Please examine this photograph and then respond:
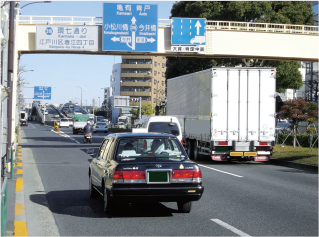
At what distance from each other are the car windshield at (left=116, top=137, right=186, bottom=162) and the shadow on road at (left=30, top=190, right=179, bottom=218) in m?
1.07

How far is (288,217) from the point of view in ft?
27.7

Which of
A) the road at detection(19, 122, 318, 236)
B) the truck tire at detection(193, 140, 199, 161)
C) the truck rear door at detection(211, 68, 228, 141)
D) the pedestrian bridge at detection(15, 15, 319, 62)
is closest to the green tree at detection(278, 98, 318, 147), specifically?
the pedestrian bridge at detection(15, 15, 319, 62)

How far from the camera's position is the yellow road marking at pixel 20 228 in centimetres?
681

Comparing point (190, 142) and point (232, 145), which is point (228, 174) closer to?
point (232, 145)

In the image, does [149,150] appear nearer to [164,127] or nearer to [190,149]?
[164,127]

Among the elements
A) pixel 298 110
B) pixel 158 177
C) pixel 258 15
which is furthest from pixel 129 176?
pixel 258 15

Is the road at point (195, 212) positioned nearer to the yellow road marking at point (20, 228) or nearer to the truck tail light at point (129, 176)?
the yellow road marking at point (20, 228)

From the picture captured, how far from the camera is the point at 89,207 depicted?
9312 mm

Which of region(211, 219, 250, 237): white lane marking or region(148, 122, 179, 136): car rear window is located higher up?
region(148, 122, 179, 136): car rear window

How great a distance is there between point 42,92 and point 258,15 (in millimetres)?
43638

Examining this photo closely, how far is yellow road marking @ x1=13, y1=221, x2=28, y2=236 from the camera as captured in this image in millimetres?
6809

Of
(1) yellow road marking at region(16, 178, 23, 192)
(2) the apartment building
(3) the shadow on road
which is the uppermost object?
(2) the apartment building

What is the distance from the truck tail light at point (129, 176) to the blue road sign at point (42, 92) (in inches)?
2508

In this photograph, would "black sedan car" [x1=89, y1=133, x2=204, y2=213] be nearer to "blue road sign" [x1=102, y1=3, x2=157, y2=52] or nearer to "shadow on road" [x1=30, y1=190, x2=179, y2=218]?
"shadow on road" [x1=30, y1=190, x2=179, y2=218]
